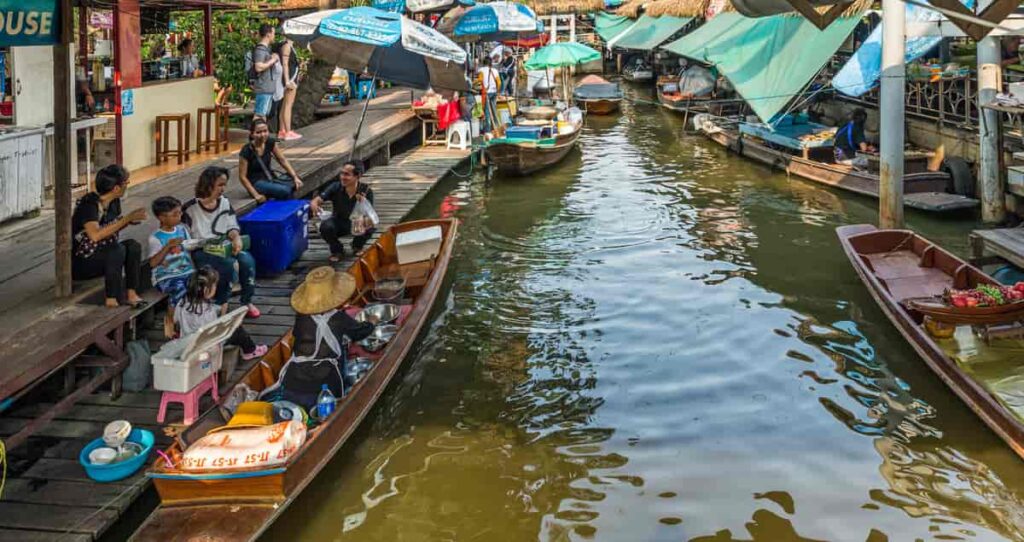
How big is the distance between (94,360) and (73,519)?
174 cm

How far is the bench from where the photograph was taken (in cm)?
559

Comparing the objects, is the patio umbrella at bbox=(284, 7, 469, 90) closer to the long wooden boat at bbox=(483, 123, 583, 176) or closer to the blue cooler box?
the long wooden boat at bbox=(483, 123, 583, 176)

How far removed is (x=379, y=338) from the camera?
785 centimetres

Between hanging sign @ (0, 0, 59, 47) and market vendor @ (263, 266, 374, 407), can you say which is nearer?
hanging sign @ (0, 0, 59, 47)

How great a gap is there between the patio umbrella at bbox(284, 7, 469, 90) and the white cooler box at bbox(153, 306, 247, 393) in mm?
6259

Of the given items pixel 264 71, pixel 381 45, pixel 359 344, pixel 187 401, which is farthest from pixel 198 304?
pixel 264 71

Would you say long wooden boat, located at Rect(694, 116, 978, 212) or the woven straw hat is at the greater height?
long wooden boat, located at Rect(694, 116, 978, 212)

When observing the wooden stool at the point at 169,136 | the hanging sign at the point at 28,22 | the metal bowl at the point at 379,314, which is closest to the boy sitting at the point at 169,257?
the hanging sign at the point at 28,22

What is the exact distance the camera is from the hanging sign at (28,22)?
607 cm

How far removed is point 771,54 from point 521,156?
5.68m

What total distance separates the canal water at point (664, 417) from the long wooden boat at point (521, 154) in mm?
4361

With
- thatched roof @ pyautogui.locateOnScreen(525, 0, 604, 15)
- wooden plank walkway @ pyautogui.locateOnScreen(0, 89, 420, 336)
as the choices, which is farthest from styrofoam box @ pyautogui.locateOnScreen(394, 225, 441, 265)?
thatched roof @ pyautogui.locateOnScreen(525, 0, 604, 15)

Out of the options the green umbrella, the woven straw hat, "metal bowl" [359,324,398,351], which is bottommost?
"metal bowl" [359,324,398,351]

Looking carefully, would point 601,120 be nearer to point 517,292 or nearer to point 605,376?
point 517,292
